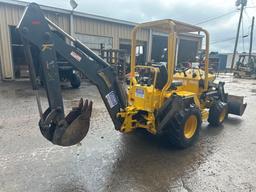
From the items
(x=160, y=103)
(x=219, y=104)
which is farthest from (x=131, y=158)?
(x=219, y=104)

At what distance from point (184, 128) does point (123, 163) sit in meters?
1.20

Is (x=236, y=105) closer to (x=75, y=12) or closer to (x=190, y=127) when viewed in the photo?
(x=190, y=127)

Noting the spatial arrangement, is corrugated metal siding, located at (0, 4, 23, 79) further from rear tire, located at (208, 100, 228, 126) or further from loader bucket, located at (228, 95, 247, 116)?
loader bucket, located at (228, 95, 247, 116)

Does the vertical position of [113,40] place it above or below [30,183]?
above

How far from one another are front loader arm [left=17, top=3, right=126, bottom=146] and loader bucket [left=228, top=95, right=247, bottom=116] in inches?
155

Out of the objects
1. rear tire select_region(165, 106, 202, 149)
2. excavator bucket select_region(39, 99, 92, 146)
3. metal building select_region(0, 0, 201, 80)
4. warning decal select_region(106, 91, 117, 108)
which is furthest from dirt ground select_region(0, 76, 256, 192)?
metal building select_region(0, 0, 201, 80)

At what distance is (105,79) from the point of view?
10.4 ft

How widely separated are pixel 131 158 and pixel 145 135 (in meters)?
1.03

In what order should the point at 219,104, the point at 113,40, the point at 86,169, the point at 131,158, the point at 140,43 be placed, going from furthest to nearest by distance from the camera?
the point at 140,43, the point at 113,40, the point at 219,104, the point at 131,158, the point at 86,169

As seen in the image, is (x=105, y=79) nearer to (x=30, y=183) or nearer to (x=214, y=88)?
(x=30, y=183)

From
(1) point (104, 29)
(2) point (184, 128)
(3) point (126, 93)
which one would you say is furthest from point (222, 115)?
(1) point (104, 29)

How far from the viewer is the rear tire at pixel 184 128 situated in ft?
11.6

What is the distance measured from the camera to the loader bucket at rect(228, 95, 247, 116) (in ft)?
18.6

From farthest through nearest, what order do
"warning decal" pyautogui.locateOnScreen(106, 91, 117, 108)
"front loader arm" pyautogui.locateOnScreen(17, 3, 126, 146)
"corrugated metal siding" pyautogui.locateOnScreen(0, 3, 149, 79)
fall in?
1. "corrugated metal siding" pyautogui.locateOnScreen(0, 3, 149, 79)
2. "warning decal" pyautogui.locateOnScreen(106, 91, 117, 108)
3. "front loader arm" pyautogui.locateOnScreen(17, 3, 126, 146)
